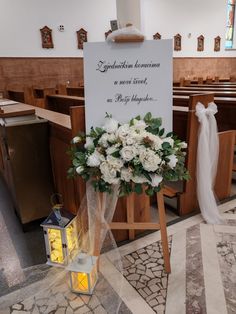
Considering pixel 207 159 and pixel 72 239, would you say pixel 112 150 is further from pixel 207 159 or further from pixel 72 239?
pixel 207 159

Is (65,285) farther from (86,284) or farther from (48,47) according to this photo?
(48,47)

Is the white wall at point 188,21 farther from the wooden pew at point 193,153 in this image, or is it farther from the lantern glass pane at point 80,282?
the lantern glass pane at point 80,282

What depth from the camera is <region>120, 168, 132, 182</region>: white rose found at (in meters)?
1.12

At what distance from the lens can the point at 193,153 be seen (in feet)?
6.48

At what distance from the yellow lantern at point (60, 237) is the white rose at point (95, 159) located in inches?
21.3

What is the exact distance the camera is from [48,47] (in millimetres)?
5863

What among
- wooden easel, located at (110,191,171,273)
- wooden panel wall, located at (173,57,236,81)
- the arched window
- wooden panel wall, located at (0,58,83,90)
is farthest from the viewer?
the arched window

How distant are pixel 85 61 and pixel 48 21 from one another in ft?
17.5

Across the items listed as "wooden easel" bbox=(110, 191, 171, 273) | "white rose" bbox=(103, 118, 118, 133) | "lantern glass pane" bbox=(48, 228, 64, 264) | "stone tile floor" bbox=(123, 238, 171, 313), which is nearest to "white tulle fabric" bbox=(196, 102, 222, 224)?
"stone tile floor" bbox=(123, 238, 171, 313)

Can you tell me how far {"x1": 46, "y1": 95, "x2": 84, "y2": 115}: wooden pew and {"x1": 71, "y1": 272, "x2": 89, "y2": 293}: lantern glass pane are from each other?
1.74m

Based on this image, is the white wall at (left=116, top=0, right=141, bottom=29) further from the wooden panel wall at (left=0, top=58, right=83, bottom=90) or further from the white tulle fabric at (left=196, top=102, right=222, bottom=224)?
the wooden panel wall at (left=0, top=58, right=83, bottom=90)

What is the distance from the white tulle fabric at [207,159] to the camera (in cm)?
186

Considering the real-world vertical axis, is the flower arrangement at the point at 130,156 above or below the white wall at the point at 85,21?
below

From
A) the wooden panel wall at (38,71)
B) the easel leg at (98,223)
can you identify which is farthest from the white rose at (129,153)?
the wooden panel wall at (38,71)
